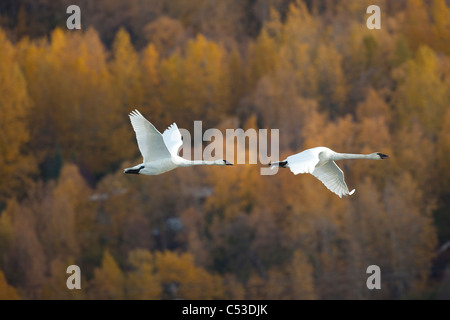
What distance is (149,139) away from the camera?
23047mm

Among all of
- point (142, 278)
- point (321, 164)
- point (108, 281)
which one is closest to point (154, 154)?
point (321, 164)

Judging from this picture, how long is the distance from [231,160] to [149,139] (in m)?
36.6

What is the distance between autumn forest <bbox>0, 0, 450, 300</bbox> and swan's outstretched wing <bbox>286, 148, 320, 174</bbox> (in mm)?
32342

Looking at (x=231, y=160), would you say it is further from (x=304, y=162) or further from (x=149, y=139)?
(x=304, y=162)

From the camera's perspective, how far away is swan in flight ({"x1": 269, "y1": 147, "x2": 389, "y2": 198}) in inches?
825

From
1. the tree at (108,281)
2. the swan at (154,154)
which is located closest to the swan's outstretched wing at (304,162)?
the swan at (154,154)

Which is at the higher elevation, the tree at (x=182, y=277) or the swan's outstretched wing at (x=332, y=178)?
the swan's outstretched wing at (x=332, y=178)

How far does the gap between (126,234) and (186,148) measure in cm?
640

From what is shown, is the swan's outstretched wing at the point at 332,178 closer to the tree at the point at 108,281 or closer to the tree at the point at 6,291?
the tree at the point at 108,281

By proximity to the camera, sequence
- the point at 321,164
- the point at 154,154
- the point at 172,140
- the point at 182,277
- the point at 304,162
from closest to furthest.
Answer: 1. the point at 304,162
2. the point at 321,164
3. the point at 154,154
4. the point at 172,140
5. the point at 182,277

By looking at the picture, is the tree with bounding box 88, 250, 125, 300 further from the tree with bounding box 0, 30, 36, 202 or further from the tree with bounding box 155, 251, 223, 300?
the tree with bounding box 0, 30, 36, 202

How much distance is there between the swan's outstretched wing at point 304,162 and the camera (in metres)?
20.7

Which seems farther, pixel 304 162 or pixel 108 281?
pixel 108 281

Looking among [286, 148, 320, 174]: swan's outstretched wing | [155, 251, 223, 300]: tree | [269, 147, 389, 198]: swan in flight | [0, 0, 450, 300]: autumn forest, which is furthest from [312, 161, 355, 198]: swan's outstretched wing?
[155, 251, 223, 300]: tree
